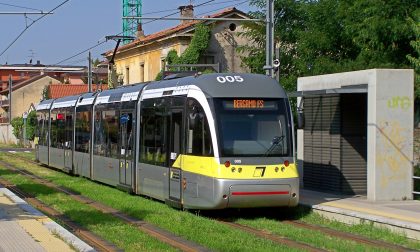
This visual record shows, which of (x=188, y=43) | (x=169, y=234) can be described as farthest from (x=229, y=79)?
(x=188, y=43)

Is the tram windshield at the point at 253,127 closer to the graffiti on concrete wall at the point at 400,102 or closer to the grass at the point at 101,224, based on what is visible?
the grass at the point at 101,224

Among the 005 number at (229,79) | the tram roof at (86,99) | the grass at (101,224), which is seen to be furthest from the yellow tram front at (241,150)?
the tram roof at (86,99)

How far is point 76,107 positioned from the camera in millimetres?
25625

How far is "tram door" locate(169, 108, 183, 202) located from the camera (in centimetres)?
1510

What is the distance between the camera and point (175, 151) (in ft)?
50.2

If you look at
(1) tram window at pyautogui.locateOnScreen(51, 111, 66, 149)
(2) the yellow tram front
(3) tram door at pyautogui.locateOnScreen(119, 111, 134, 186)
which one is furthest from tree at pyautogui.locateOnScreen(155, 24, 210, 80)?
(2) the yellow tram front

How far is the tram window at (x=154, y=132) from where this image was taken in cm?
1608

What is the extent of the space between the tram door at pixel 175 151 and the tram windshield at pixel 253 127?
1.47m

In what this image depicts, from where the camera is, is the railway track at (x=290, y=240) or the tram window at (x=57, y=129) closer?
the railway track at (x=290, y=240)

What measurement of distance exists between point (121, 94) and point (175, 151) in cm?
507

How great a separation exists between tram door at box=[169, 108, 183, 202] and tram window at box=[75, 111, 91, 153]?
8.60m

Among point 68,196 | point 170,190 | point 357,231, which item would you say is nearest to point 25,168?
point 68,196

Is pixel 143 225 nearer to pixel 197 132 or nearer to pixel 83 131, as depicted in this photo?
pixel 197 132

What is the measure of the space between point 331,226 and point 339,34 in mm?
14980
